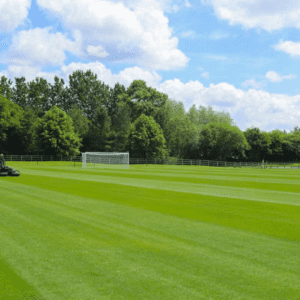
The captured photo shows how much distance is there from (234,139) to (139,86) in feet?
89.6

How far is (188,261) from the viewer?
668cm

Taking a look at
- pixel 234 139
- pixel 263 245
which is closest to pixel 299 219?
pixel 263 245

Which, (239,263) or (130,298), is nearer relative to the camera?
(130,298)

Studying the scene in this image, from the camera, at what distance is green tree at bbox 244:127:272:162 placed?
319 ft

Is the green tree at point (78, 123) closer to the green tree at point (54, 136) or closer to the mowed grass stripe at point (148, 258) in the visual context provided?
the green tree at point (54, 136)

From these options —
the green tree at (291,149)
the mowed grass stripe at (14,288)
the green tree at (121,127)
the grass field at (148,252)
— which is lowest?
the mowed grass stripe at (14,288)

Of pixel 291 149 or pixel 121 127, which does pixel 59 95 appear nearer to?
pixel 121 127

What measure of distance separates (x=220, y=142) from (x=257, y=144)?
14045 mm

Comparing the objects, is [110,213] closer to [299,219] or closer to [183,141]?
[299,219]

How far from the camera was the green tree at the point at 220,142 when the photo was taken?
88812 millimetres

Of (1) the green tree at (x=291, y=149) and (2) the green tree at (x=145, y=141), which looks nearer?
(2) the green tree at (x=145, y=141)

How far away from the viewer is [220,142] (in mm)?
89188

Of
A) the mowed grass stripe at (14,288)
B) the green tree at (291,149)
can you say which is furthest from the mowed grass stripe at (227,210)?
the green tree at (291,149)

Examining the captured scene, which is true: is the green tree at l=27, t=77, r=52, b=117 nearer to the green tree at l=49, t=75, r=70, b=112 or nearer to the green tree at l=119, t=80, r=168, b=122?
the green tree at l=49, t=75, r=70, b=112
